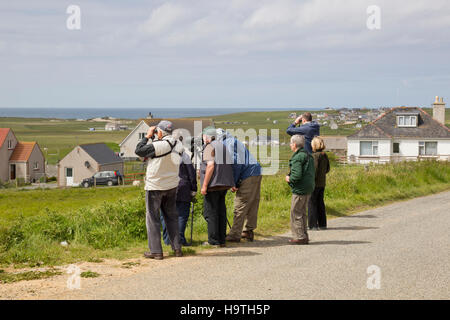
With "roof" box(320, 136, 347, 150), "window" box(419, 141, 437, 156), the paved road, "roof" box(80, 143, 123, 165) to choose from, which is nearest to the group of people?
the paved road

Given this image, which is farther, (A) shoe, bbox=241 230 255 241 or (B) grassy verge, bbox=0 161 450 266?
(A) shoe, bbox=241 230 255 241

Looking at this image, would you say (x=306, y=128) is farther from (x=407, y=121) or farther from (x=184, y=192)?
(x=407, y=121)

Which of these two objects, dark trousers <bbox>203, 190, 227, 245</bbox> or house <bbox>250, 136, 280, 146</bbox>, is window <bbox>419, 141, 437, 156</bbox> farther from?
dark trousers <bbox>203, 190, 227, 245</bbox>

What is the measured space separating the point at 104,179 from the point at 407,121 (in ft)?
125

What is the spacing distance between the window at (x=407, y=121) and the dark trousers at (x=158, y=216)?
5673 centimetres

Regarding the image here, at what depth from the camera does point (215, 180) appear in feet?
31.0

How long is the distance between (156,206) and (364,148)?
59.1 metres

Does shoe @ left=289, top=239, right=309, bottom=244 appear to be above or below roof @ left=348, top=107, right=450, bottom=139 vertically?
below

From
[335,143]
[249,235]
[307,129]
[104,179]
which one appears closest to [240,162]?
[249,235]

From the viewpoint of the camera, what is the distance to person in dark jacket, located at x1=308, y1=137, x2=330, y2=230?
11.7m

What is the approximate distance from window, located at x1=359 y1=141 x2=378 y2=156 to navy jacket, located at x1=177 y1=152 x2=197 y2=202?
57234 mm

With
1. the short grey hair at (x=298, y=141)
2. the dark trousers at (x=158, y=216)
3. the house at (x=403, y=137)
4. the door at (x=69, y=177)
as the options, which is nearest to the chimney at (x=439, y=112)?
the house at (x=403, y=137)

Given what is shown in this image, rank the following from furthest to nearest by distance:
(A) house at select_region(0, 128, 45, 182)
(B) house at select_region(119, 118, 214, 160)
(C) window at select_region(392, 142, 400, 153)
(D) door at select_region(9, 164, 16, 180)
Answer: (B) house at select_region(119, 118, 214, 160) → (D) door at select_region(9, 164, 16, 180) → (A) house at select_region(0, 128, 45, 182) → (C) window at select_region(392, 142, 400, 153)

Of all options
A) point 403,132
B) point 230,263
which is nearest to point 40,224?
point 230,263
